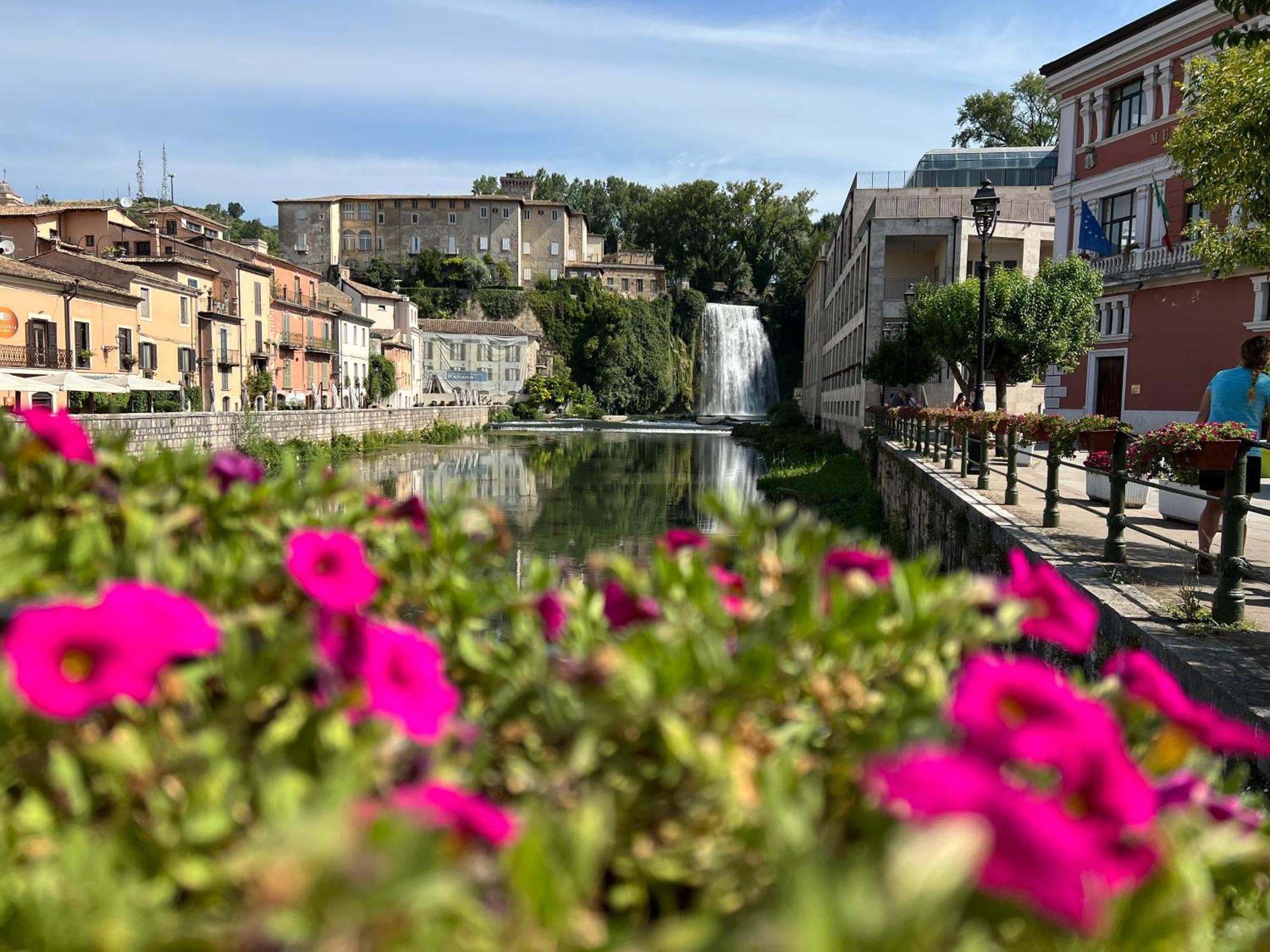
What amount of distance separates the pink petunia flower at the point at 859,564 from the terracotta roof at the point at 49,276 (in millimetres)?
32614

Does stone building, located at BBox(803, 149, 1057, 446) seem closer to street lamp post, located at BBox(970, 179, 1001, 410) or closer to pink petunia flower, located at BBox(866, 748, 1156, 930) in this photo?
street lamp post, located at BBox(970, 179, 1001, 410)

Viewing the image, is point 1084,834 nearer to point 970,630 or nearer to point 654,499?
point 970,630

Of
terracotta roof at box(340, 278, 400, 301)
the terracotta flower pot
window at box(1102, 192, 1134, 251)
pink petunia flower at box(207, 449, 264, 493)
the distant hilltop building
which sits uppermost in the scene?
the distant hilltop building

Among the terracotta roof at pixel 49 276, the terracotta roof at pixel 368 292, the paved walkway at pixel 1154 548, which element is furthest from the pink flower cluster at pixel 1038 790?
the terracotta roof at pixel 368 292

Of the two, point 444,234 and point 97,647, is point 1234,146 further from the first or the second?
point 444,234

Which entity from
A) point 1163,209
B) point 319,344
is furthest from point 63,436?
point 319,344

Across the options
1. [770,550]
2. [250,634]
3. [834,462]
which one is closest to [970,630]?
[770,550]

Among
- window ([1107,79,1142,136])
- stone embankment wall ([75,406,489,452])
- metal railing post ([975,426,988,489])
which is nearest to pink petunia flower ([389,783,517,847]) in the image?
metal railing post ([975,426,988,489])

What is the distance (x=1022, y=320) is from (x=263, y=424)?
25.0 m

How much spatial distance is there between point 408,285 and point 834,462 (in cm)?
5657

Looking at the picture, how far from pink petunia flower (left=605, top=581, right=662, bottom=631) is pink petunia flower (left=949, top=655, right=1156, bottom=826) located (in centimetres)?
51

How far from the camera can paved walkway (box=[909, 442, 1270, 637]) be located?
596cm

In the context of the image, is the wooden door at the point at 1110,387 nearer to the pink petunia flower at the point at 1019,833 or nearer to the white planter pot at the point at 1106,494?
the white planter pot at the point at 1106,494

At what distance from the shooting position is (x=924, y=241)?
33562 millimetres
